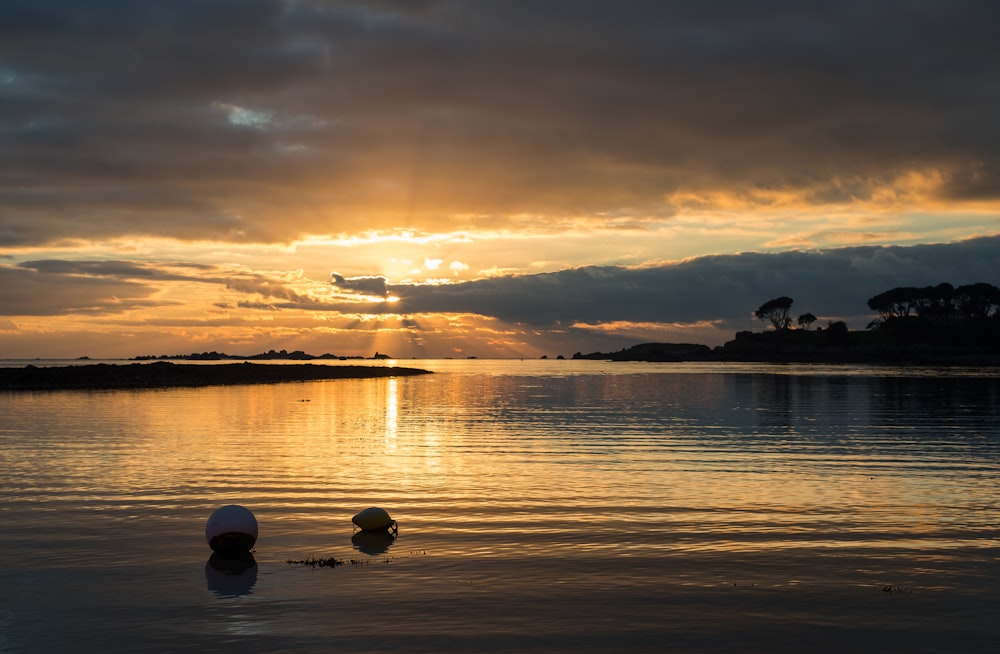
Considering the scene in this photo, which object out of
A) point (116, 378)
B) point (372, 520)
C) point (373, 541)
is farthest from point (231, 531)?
point (116, 378)

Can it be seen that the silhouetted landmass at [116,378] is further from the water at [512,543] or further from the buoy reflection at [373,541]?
the buoy reflection at [373,541]

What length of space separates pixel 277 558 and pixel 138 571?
9.47 ft

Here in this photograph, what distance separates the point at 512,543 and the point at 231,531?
6516 millimetres

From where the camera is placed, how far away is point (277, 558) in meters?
18.7

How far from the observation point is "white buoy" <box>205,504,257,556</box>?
18438 mm

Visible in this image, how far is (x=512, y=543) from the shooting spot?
65.6 ft

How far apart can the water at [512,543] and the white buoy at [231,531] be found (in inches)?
24.3

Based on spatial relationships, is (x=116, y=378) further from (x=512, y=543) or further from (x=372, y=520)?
(x=512, y=543)

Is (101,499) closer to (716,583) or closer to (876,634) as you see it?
(716,583)

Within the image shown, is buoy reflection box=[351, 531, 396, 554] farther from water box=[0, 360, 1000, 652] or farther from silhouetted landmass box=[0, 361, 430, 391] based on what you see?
silhouetted landmass box=[0, 361, 430, 391]

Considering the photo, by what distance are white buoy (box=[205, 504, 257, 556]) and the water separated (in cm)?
62

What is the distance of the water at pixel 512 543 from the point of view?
13.8 meters

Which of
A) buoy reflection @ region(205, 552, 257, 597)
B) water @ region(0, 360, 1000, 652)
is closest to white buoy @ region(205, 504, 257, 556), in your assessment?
buoy reflection @ region(205, 552, 257, 597)

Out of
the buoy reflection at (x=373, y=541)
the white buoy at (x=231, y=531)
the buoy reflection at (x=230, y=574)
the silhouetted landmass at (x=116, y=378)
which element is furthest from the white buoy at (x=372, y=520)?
the silhouetted landmass at (x=116, y=378)
